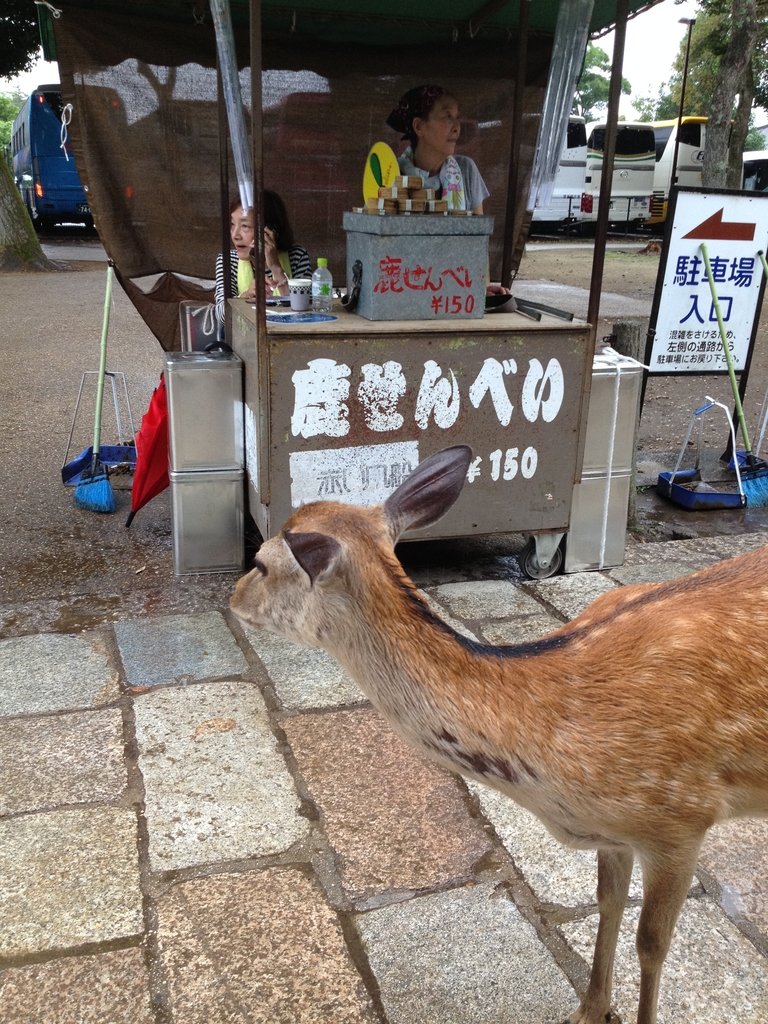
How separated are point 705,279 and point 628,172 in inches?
898

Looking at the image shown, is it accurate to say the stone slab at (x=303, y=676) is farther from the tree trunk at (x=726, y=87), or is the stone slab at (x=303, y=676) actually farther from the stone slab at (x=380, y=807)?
the tree trunk at (x=726, y=87)

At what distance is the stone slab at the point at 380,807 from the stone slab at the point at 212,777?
122 millimetres

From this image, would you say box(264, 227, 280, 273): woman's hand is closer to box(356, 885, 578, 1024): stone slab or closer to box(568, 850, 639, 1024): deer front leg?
box(356, 885, 578, 1024): stone slab

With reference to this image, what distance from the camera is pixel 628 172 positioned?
2697cm

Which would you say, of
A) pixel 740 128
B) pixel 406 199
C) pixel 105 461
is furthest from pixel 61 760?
pixel 740 128

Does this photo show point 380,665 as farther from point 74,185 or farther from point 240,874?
point 74,185

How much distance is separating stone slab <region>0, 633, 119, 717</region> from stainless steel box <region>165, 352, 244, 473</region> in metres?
1.09

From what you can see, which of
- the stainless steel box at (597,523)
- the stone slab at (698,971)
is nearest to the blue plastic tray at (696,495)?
the stainless steel box at (597,523)

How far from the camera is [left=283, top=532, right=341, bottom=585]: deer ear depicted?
191 centimetres

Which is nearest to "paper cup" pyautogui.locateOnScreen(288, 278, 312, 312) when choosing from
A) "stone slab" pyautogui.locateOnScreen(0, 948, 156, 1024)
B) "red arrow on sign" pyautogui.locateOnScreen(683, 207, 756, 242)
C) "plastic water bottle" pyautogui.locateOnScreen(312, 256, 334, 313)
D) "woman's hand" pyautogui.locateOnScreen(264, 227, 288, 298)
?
"plastic water bottle" pyautogui.locateOnScreen(312, 256, 334, 313)

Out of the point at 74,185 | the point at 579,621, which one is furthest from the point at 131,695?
the point at 74,185

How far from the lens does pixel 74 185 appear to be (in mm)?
25141

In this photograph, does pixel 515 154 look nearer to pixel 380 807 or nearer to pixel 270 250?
pixel 270 250

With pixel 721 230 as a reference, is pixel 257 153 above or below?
above
